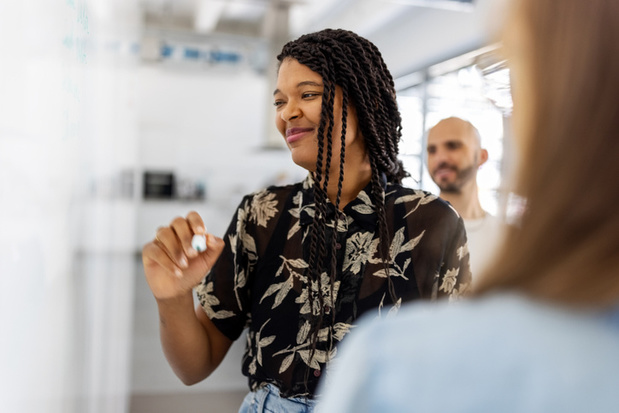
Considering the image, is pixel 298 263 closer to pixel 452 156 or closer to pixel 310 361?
pixel 310 361

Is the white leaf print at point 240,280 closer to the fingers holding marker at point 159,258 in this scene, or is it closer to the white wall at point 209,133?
the fingers holding marker at point 159,258

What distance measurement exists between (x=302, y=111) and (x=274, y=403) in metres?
0.52

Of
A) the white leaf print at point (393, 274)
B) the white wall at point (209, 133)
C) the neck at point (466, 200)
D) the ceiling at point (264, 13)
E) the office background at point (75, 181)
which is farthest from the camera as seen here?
the white wall at point (209, 133)

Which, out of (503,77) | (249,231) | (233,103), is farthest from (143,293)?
(503,77)

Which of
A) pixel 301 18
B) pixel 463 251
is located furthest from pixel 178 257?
pixel 301 18

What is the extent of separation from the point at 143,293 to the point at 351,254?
182 inches

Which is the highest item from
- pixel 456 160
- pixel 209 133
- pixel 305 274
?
pixel 209 133

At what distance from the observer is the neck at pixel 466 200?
3.74 ft

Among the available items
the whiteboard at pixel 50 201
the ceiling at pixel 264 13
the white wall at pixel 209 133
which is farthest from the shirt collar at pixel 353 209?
the white wall at pixel 209 133

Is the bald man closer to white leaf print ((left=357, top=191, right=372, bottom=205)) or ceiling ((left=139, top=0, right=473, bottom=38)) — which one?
white leaf print ((left=357, top=191, right=372, bottom=205))

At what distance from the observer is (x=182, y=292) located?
923 mm

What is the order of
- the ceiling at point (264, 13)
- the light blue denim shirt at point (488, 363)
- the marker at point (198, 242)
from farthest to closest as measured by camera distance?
the ceiling at point (264, 13)
the marker at point (198, 242)
the light blue denim shirt at point (488, 363)

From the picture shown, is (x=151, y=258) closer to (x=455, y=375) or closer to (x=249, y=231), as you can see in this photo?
(x=249, y=231)

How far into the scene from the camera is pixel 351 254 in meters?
1.00
